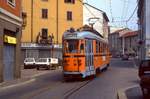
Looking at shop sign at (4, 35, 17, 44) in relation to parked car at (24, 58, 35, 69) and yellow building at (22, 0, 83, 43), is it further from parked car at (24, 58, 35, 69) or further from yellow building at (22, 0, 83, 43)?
yellow building at (22, 0, 83, 43)

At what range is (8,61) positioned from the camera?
33812 mm

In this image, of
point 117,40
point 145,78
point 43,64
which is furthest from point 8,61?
point 117,40

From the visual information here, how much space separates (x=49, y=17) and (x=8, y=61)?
4371 centimetres

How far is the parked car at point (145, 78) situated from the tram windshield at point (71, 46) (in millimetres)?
10919

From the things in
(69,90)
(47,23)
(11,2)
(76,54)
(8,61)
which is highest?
(47,23)

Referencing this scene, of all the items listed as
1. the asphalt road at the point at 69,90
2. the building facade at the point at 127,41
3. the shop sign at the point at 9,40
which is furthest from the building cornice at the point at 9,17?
the building facade at the point at 127,41

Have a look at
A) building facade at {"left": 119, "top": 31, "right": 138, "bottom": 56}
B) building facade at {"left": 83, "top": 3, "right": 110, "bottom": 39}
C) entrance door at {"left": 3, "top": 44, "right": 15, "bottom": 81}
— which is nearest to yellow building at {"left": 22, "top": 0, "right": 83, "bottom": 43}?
building facade at {"left": 83, "top": 3, "right": 110, "bottom": 39}

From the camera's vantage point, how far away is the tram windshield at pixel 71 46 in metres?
29.8

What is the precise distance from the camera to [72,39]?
29.8 m

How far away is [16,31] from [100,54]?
22.8 feet

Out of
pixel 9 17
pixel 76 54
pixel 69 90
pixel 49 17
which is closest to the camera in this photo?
pixel 69 90

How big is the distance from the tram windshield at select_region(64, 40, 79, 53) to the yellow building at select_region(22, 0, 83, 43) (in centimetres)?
4583

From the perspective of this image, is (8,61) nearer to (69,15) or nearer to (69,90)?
(69,90)

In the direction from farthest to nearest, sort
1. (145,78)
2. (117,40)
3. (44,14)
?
(117,40), (44,14), (145,78)
